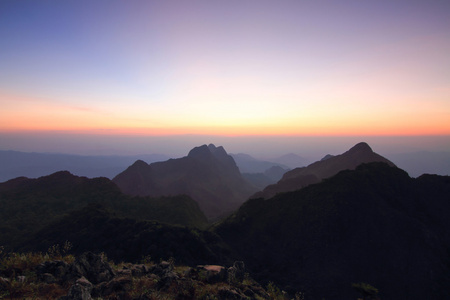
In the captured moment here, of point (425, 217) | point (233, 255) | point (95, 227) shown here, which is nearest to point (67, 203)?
point (95, 227)

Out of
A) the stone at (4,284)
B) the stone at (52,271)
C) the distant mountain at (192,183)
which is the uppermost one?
the stone at (4,284)

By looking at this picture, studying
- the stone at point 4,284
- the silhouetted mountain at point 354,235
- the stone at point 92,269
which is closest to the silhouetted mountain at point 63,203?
the silhouetted mountain at point 354,235

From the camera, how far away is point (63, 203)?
60031 millimetres

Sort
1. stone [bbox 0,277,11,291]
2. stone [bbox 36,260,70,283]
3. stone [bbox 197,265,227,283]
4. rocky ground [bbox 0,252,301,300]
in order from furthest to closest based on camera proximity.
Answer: stone [bbox 197,265,227,283] → stone [bbox 36,260,70,283] → rocky ground [bbox 0,252,301,300] → stone [bbox 0,277,11,291]

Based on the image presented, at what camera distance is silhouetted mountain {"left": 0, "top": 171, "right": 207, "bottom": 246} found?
4869 cm

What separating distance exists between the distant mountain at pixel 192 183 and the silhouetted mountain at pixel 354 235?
48.4m

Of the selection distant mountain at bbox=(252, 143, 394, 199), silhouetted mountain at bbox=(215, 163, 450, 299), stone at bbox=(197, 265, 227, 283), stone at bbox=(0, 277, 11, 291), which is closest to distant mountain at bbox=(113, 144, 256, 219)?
distant mountain at bbox=(252, 143, 394, 199)

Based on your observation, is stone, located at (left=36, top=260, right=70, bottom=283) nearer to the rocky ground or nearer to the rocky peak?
the rocky ground

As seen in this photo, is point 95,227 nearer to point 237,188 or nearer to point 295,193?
point 295,193

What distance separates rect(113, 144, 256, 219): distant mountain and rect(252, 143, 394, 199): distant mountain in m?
22.0

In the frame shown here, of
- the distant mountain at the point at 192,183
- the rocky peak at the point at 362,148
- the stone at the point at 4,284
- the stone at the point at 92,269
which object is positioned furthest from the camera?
the distant mountain at the point at 192,183

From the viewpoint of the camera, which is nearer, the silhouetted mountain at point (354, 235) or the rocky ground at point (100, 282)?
the rocky ground at point (100, 282)

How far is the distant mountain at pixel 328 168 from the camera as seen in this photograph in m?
84.4

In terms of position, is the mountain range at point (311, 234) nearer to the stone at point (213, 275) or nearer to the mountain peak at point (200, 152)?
the stone at point (213, 275)
